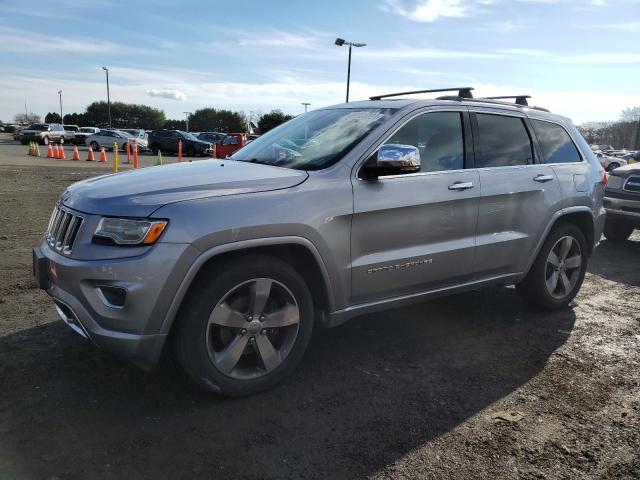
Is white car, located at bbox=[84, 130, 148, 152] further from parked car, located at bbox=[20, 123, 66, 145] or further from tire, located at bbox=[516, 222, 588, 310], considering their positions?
tire, located at bbox=[516, 222, 588, 310]

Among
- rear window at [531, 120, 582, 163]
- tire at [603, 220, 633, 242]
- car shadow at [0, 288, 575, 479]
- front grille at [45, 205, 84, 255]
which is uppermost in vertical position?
rear window at [531, 120, 582, 163]

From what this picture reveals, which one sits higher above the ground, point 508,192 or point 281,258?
point 508,192

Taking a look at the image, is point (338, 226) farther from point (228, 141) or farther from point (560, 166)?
point (228, 141)

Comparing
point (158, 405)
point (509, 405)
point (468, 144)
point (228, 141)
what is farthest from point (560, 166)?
point (228, 141)

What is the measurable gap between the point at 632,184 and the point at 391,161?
639 centimetres

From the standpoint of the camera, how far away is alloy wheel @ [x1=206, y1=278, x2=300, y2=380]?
3057 mm

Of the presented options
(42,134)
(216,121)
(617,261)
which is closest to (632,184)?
(617,261)

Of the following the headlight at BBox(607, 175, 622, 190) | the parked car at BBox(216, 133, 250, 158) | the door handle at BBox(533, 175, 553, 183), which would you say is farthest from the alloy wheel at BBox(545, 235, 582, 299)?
the parked car at BBox(216, 133, 250, 158)

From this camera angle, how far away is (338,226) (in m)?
3.32

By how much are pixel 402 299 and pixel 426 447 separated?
1195 mm

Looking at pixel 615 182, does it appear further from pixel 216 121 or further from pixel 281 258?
pixel 216 121

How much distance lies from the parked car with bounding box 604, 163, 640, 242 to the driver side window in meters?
5.20

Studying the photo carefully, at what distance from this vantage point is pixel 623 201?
806cm

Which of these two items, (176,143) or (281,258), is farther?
(176,143)
